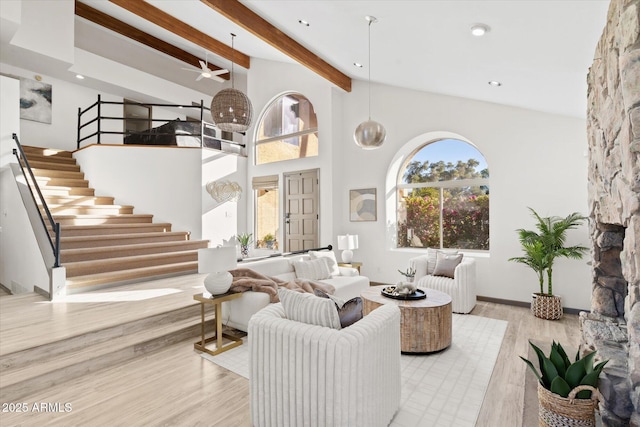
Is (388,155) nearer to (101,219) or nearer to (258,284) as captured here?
(258,284)

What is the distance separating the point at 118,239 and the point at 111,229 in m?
0.35

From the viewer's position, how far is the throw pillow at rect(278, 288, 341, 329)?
2051mm

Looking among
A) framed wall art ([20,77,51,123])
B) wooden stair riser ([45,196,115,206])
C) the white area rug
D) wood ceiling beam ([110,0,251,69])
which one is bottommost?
the white area rug

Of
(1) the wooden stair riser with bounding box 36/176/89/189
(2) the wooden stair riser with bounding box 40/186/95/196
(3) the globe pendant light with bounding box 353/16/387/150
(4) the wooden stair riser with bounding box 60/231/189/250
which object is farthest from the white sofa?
(1) the wooden stair riser with bounding box 36/176/89/189

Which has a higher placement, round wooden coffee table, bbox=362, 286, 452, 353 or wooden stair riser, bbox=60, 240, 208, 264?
wooden stair riser, bbox=60, 240, 208, 264

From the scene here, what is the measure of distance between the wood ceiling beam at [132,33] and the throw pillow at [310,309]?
8.77 metres

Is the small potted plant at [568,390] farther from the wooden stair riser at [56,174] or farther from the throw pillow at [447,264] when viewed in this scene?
the wooden stair riser at [56,174]

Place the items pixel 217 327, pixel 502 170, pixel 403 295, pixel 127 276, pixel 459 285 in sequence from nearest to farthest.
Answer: pixel 217 327 < pixel 403 295 < pixel 459 285 < pixel 127 276 < pixel 502 170

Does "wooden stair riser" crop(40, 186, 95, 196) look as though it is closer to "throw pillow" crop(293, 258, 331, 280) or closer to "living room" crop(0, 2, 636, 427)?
"living room" crop(0, 2, 636, 427)

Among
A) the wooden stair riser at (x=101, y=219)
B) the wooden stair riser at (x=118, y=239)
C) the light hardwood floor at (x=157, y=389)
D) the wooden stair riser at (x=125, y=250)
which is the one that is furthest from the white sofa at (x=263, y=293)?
the wooden stair riser at (x=101, y=219)

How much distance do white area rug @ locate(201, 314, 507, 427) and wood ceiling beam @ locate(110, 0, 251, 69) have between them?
6.12 meters

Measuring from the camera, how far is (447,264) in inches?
195

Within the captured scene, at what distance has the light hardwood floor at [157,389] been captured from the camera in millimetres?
2273

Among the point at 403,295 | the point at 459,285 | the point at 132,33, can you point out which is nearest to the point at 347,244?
the point at 459,285
